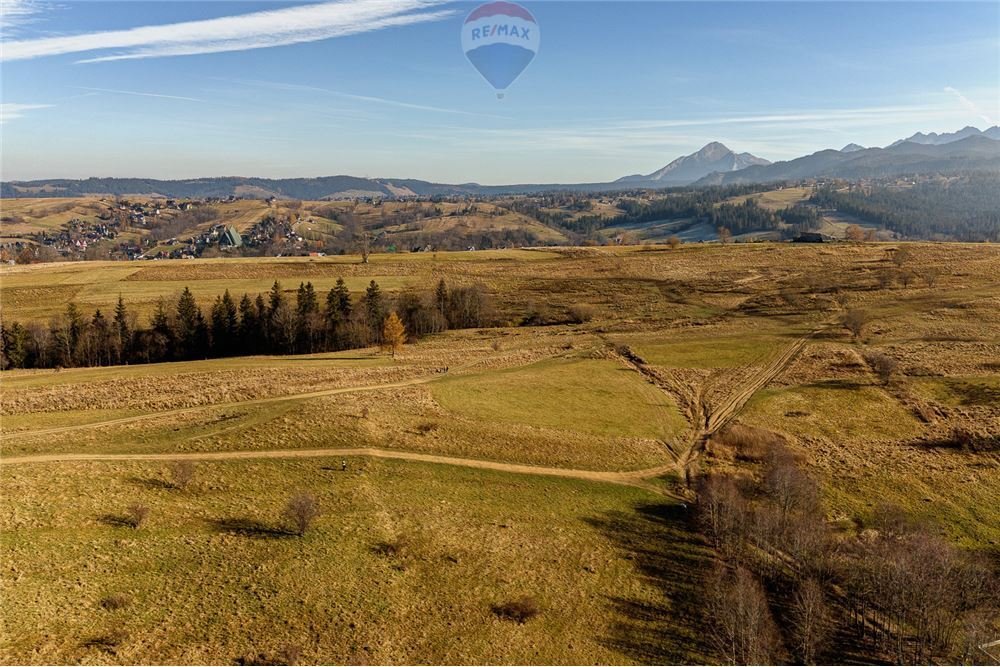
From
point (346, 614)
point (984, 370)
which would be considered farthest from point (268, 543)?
point (984, 370)

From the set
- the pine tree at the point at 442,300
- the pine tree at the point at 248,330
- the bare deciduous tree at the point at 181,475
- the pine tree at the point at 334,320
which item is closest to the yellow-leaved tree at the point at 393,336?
the pine tree at the point at 334,320

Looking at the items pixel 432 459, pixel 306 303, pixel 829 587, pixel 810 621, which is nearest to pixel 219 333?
pixel 306 303

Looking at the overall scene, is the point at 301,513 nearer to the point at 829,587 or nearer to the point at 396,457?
the point at 396,457

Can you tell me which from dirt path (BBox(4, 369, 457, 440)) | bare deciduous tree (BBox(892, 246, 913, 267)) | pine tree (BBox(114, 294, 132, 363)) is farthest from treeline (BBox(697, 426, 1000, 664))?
bare deciduous tree (BBox(892, 246, 913, 267))

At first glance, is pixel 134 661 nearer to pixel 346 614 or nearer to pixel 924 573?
pixel 346 614

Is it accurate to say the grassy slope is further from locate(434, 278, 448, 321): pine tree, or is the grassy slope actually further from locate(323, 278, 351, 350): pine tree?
locate(434, 278, 448, 321): pine tree
